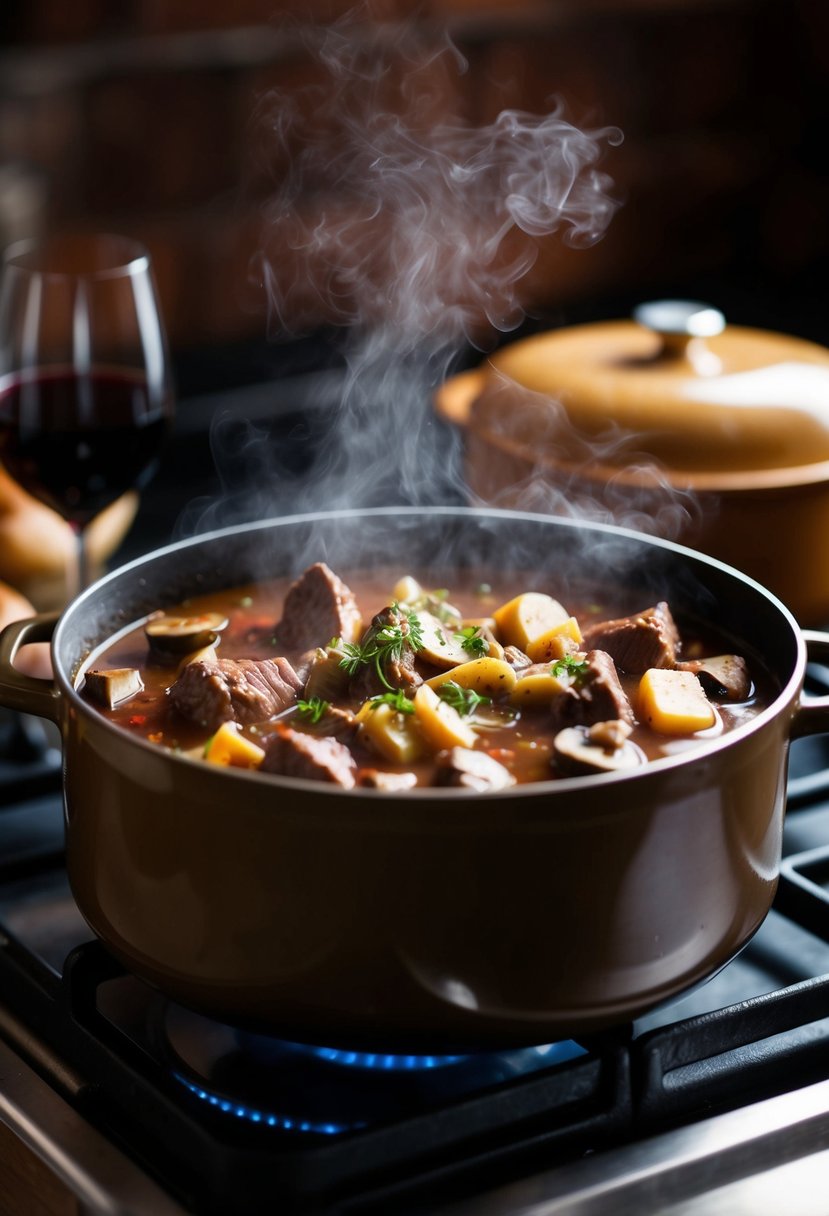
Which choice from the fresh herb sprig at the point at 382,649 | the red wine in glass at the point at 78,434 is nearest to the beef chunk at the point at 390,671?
Result: the fresh herb sprig at the point at 382,649

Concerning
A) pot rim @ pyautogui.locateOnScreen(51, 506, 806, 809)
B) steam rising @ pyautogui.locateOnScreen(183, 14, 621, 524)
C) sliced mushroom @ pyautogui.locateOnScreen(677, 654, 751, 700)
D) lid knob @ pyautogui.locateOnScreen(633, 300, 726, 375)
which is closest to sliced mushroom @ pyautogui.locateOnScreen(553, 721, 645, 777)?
pot rim @ pyautogui.locateOnScreen(51, 506, 806, 809)

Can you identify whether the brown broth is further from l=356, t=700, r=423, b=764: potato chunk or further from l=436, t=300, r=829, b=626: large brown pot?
l=436, t=300, r=829, b=626: large brown pot

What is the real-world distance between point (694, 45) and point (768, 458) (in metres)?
3.48

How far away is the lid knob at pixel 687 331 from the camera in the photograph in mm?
2037

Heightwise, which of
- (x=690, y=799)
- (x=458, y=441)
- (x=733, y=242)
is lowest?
(x=733, y=242)

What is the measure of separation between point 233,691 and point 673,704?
43 centimetres

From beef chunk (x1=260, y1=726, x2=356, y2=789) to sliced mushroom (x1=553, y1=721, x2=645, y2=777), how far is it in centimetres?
18

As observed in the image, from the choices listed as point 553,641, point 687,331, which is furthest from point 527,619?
point 687,331

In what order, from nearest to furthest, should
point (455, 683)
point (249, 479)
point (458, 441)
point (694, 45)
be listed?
point (455, 683) → point (458, 441) → point (249, 479) → point (694, 45)

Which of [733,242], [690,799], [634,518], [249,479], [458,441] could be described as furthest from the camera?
[733,242]

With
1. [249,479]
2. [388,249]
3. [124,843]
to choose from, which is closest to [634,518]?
[124,843]

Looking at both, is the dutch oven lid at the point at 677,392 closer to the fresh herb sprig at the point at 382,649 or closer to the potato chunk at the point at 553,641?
the potato chunk at the point at 553,641

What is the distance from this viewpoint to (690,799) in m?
1.12

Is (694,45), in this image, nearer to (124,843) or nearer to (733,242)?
(733,242)
